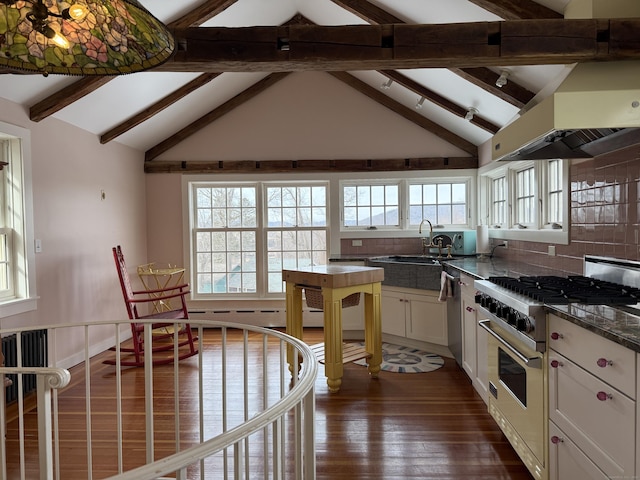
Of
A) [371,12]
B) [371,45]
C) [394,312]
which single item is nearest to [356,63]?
[371,45]

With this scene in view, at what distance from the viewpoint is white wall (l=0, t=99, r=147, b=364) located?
3.79m

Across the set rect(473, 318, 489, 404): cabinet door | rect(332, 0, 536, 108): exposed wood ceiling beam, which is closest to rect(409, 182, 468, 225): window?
rect(332, 0, 536, 108): exposed wood ceiling beam

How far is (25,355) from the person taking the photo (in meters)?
3.28

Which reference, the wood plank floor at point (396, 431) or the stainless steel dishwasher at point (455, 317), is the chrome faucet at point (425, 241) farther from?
the wood plank floor at point (396, 431)

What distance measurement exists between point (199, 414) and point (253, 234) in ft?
11.5

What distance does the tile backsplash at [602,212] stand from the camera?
244 cm

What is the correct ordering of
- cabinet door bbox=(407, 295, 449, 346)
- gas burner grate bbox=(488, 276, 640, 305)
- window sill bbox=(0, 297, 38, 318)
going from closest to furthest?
gas burner grate bbox=(488, 276, 640, 305)
window sill bbox=(0, 297, 38, 318)
cabinet door bbox=(407, 295, 449, 346)

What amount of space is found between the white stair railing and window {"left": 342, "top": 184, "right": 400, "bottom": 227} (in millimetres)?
1888

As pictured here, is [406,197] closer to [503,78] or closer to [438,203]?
[438,203]

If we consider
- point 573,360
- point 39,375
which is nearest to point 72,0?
point 39,375

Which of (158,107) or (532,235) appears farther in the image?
(158,107)


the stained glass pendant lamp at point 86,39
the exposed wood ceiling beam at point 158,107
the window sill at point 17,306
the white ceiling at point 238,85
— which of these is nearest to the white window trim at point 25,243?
the window sill at point 17,306

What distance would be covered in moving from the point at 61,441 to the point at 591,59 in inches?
151

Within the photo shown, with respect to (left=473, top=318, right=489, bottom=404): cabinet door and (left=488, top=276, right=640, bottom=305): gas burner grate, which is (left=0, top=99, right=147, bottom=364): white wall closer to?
(left=473, top=318, right=489, bottom=404): cabinet door
